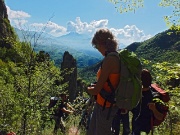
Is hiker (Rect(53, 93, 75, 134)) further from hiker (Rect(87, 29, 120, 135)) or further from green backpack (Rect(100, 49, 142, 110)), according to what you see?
green backpack (Rect(100, 49, 142, 110))

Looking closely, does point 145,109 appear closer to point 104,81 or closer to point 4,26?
point 104,81

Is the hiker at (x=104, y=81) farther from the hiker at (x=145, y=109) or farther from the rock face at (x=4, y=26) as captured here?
the rock face at (x=4, y=26)

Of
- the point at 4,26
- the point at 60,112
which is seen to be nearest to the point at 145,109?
the point at 60,112

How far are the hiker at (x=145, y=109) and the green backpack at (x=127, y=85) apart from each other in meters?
1.21

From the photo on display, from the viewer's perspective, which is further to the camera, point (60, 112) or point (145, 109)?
point (60, 112)

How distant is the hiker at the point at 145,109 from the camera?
16.4 feet

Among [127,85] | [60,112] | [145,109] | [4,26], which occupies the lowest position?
[60,112]

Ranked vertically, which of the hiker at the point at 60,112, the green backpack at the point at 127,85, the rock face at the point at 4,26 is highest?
the rock face at the point at 4,26

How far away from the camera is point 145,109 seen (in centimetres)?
519

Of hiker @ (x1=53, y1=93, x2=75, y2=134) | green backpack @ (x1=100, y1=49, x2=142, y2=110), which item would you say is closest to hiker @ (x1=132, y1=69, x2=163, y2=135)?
green backpack @ (x1=100, y1=49, x2=142, y2=110)

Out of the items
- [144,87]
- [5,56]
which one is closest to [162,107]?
[144,87]

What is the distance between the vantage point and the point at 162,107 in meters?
4.91

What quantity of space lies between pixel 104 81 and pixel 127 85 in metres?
0.29

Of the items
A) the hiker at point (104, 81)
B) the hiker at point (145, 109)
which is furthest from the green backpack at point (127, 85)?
the hiker at point (145, 109)
